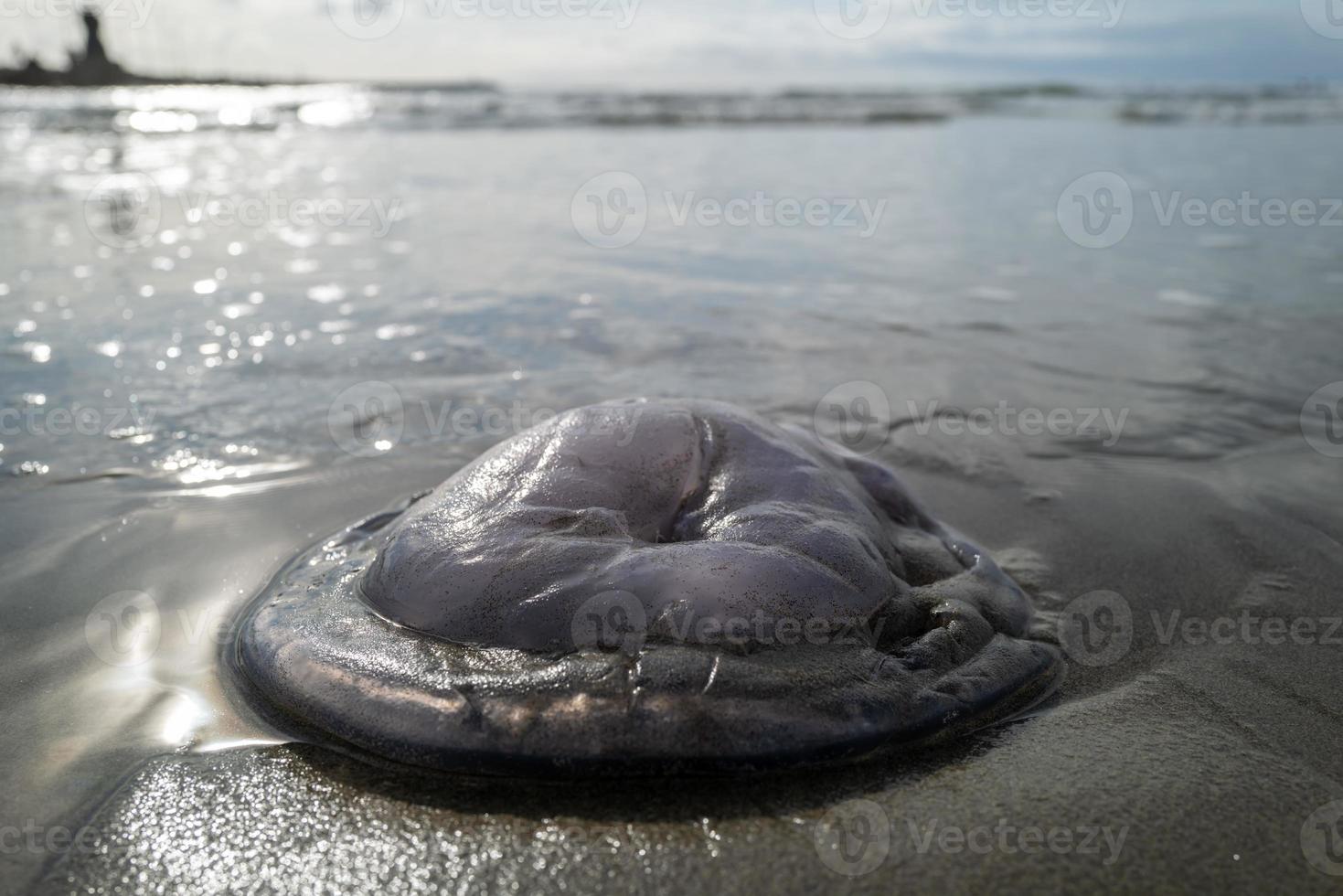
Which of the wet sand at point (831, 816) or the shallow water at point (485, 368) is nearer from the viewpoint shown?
the wet sand at point (831, 816)

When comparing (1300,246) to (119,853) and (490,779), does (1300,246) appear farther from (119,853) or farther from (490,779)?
(119,853)

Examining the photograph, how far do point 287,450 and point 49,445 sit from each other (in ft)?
2.75

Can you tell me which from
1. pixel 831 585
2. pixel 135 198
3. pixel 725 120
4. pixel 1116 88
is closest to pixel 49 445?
pixel 831 585

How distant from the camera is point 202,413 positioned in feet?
12.7

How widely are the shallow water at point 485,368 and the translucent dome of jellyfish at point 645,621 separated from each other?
251 mm

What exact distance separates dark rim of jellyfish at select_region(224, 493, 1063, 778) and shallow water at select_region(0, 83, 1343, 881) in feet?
0.54

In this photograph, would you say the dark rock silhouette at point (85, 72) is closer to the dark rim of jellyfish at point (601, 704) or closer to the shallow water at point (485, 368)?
the shallow water at point (485, 368)

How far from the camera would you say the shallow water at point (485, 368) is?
2.56 meters

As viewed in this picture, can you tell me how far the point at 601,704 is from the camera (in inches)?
73.3

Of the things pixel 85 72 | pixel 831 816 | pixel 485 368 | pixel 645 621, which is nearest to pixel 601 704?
pixel 645 621

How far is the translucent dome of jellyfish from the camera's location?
1859 millimetres

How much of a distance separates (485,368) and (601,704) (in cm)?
294

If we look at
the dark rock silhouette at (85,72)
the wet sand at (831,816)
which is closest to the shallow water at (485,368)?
the wet sand at (831,816)

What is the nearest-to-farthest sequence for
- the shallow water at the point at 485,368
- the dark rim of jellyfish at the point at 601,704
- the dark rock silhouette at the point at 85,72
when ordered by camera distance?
the dark rim of jellyfish at the point at 601,704 → the shallow water at the point at 485,368 → the dark rock silhouette at the point at 85,72
